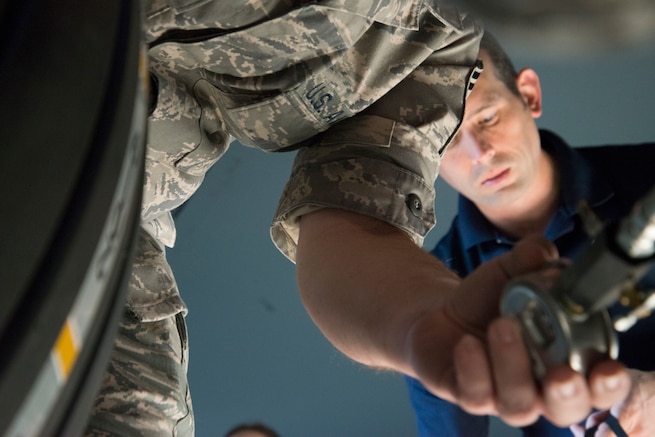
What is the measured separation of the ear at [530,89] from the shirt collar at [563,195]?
41mm

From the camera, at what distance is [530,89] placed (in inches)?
47.7

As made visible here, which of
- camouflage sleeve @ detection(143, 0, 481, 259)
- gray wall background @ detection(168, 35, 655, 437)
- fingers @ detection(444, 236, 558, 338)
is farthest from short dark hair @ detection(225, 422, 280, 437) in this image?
fingers @ detection(444, 236, 558, 338)

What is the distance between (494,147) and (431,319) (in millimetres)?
755

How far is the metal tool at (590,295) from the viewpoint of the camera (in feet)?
0.76

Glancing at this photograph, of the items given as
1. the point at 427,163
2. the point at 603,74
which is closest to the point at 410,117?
the point at 427,163

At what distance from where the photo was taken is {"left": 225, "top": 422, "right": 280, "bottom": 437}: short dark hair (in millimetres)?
1285

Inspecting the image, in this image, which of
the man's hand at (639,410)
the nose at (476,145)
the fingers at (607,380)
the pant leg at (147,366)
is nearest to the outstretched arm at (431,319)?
the fingers at (607,380)

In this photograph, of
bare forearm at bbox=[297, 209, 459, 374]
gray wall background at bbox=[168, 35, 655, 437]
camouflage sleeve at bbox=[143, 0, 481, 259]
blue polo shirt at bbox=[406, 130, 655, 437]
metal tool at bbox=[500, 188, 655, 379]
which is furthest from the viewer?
gray wall background at bbox=[168, 35, 655, 437]

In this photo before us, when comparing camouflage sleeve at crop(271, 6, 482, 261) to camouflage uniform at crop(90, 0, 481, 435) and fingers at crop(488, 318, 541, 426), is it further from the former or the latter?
fingers at crop(488, 318, 541, 426)

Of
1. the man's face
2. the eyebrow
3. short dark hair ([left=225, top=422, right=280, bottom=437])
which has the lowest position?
short dark hair ([left=225, top=422, right=280, bottom=437])

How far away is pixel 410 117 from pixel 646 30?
416 millimetres

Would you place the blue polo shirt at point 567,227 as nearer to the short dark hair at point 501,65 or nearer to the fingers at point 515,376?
the short dark hair at point 501,65

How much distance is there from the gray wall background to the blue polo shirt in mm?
127

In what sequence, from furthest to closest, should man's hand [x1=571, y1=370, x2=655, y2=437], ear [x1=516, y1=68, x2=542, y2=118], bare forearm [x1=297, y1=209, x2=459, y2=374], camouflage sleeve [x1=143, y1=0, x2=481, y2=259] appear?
ear [x1=516, y1=68, x2=542, y2=118]
man's hand [x1=571, y1=370, x2=655, y2=437]
camouflage sleeve [x1=143, y1=0, x2=481, y2=259]
bare forearm [x1=297, y1=209, x2=459, y2=374]
